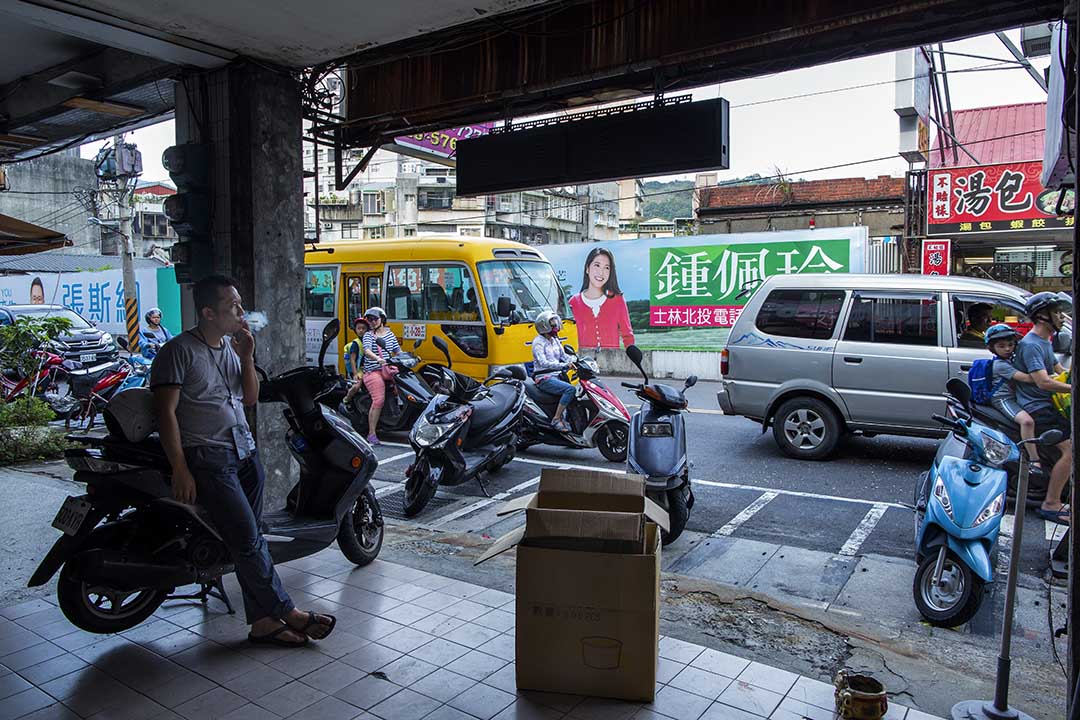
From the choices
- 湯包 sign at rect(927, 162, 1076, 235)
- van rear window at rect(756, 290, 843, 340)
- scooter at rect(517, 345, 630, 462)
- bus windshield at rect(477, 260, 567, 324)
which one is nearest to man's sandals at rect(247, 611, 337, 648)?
scooter at rect(517, 345, 630, 462)

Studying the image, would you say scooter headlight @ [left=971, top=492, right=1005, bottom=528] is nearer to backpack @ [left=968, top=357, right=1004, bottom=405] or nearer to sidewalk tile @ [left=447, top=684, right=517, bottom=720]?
backpack @ [left=968, top=357, right=1004, bottom=405]

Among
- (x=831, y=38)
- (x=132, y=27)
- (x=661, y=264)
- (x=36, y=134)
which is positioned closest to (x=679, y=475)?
(x=831, y=38)

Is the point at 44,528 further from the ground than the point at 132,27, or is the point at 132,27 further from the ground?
the point at 132,27

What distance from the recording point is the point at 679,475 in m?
5.56

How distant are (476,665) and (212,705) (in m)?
1.13

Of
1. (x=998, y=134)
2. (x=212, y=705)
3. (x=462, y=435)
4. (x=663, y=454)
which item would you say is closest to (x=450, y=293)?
(x=462, y=435)

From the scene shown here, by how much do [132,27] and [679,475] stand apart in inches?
186

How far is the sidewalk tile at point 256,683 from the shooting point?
128 inches

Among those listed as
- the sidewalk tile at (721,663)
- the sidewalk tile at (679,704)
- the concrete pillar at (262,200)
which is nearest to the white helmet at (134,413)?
the concrete pillar at (262,200)

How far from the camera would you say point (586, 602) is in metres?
3.00

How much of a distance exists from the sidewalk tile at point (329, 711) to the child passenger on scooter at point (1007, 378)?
218 inches

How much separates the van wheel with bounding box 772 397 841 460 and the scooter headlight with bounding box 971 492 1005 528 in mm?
3787

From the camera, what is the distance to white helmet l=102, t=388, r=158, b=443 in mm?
3566

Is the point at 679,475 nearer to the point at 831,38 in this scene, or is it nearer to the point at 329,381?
the point at 329,381
